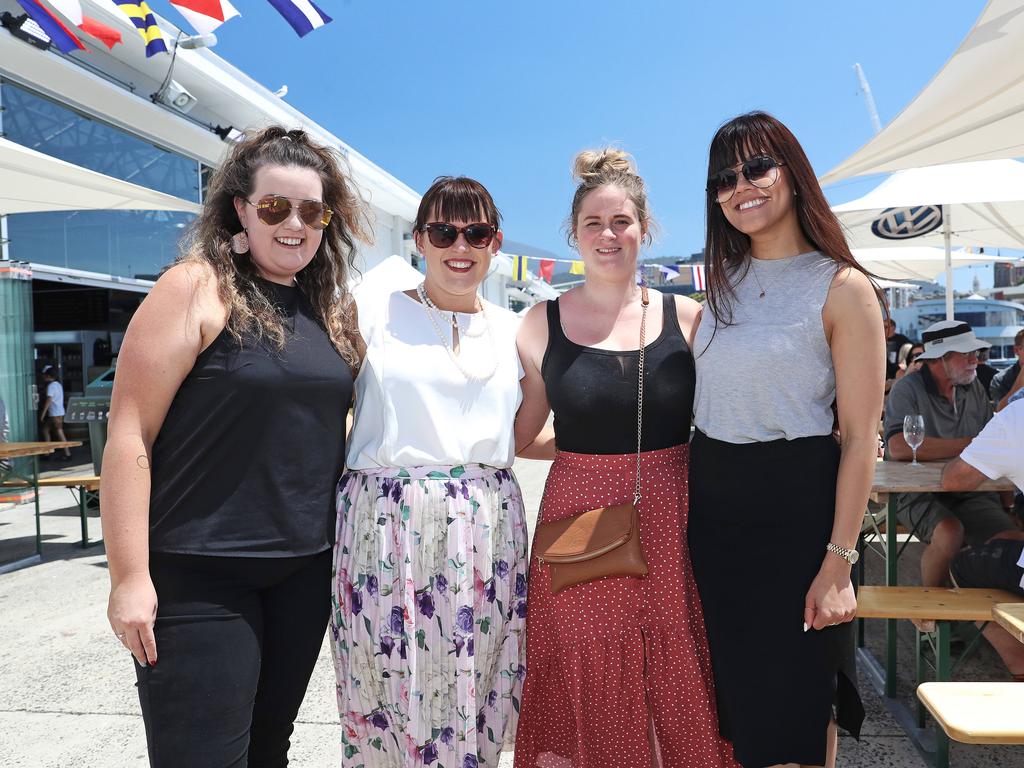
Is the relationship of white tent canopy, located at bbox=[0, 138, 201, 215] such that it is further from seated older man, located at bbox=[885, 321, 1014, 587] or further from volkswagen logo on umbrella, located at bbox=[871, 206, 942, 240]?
volkswagen logo on umbrella, located at bbox=[871, 206, 942, 240]

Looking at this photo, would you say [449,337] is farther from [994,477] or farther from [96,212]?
[96,212]

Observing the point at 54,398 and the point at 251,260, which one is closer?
the point at 251,260

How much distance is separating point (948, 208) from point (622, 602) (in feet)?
→ 25.1

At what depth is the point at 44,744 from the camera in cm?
289

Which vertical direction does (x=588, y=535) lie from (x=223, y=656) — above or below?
above

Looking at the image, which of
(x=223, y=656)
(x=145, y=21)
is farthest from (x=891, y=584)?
(x=145, y=21)

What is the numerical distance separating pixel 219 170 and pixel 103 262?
9353 mm

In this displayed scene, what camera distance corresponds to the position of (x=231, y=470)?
1644mm

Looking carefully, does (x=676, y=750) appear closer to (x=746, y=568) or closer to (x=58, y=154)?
(x=746, y=568)

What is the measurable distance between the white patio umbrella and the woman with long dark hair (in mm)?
2842

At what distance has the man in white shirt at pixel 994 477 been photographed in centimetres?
266

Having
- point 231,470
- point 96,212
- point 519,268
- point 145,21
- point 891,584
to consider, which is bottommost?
point 891,584

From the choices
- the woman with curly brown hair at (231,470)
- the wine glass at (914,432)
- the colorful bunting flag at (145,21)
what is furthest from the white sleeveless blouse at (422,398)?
the colorful bunting flag at (145,21)

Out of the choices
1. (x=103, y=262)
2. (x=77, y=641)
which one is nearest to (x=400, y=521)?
(x=77, y=641)
